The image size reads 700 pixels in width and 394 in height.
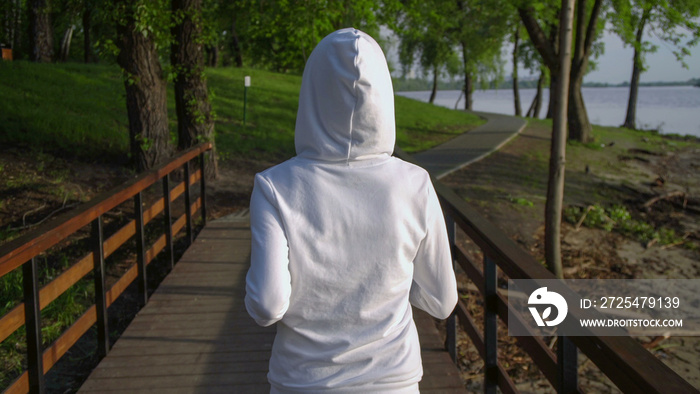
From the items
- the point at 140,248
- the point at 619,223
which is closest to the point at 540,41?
the point at 619,223

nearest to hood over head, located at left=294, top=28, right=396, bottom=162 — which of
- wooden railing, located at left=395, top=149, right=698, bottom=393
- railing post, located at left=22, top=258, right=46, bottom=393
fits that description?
wooden railing, located at left=395, top=149, right=698, bottom=393

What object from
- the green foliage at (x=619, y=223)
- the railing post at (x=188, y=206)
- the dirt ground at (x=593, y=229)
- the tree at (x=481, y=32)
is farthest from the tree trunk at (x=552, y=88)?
the railing post at (x=188, y=206)

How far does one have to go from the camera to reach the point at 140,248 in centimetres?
501

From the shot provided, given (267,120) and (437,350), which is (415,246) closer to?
(437,350)

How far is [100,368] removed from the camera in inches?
154

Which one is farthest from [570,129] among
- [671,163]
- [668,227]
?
[668,227]

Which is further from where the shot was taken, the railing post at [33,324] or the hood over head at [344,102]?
the railing post at [33,324]

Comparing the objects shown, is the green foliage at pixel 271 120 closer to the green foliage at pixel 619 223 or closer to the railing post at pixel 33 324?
the green foliage at pixel 619 223

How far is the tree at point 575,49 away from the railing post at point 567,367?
6.25 m

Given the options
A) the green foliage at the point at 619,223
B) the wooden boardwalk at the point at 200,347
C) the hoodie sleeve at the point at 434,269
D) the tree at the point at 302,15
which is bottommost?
the green foliage at the point at 619,223

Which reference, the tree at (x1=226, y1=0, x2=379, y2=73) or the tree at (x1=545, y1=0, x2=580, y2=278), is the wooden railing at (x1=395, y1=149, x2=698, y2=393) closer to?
the tree at (x1=545, y1=0, x2=580, y2=278)

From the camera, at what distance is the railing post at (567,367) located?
7.46ft

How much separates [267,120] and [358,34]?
1567 cm

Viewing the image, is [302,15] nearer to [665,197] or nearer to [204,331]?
[204,331]
